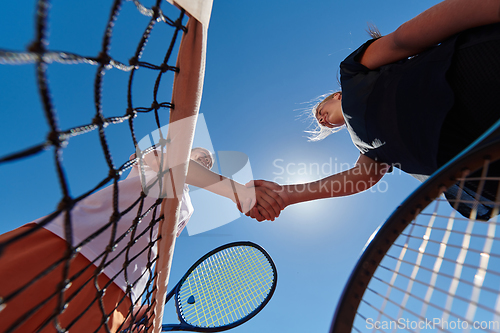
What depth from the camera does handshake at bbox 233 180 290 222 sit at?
3.61 feet

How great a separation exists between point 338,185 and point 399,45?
60 centimetres

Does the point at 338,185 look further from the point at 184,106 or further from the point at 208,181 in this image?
the point at 184,106

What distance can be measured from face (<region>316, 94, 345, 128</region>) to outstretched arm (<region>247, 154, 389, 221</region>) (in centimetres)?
25

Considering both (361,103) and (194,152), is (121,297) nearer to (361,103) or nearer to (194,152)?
(361,103)

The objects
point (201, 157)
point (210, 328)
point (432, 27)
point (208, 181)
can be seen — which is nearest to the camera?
point (432, 27)

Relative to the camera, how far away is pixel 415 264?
1.76 feet

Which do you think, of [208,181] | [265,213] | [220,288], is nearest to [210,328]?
[220,288]

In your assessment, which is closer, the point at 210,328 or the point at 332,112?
the point at 332,112

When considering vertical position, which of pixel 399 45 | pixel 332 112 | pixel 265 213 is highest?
pixel 399 45

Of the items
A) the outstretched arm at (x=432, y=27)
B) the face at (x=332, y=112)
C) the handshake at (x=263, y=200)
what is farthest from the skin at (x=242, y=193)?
the outstretched arm at (x=432, y=27)

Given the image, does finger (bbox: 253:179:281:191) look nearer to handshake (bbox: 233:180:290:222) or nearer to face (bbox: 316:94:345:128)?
handshake (bbox: 233:180:290:222)

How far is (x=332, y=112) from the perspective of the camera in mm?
1186

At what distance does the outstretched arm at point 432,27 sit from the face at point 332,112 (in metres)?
0.44

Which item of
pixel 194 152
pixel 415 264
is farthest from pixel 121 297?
pixel 194 152
